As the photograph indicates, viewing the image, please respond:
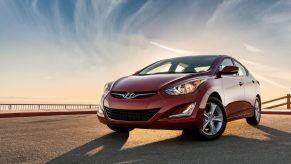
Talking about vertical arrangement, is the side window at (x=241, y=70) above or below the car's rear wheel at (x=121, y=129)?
above

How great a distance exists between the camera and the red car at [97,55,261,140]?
18.9ft

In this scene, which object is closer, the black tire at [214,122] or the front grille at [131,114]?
the front grille at [131,114]

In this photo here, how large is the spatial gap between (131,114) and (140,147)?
0.56 meters

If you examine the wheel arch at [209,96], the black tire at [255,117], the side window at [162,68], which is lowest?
the black tire at [255,117]

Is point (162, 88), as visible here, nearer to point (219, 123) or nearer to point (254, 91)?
point (219, 123)

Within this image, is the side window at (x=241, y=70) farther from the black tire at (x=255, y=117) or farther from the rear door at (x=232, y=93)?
the black tire at (x=255, y=117)

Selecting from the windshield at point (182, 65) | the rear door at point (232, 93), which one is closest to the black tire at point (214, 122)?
the rear door at point (232, 93)

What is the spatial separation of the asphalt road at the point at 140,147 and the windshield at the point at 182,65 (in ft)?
3.80

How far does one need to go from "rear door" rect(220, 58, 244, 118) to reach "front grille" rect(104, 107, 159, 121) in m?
1.63

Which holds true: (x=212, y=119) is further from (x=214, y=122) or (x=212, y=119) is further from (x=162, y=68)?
(x=162, y=68)

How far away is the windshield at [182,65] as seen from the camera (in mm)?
6953

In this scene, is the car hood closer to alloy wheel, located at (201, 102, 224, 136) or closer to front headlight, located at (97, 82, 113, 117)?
front headlight, located at (97, 82, 113, 117)

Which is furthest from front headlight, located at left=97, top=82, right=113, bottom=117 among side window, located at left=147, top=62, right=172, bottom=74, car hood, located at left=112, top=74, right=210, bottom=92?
side window, located at left=147, top=62, right=172, bottom=74

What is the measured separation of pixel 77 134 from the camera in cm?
719
